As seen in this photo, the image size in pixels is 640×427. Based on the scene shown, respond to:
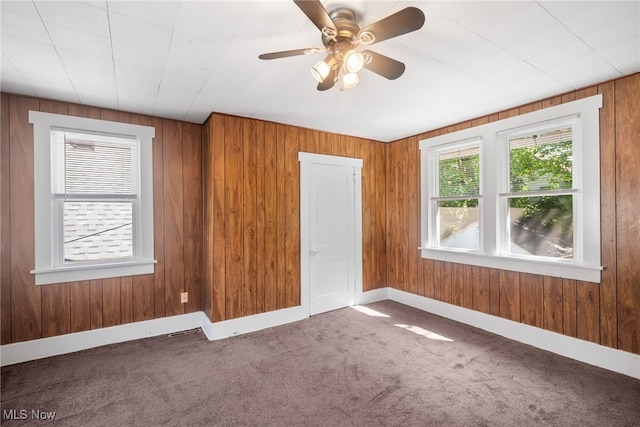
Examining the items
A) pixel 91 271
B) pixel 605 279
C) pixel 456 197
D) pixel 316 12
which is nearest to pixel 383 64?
pixel 316 12

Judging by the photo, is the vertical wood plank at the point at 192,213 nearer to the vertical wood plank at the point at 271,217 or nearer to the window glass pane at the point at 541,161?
the vertical wood plank at the point at 271,217

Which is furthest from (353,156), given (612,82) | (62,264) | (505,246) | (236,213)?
(62,264)

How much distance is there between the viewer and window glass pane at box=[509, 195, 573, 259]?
287 centimetres

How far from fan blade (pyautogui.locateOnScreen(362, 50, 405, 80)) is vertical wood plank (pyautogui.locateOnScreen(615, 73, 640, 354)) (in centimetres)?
215

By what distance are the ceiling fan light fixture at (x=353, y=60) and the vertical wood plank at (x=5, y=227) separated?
3.20 m

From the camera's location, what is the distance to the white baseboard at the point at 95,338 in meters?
2.74

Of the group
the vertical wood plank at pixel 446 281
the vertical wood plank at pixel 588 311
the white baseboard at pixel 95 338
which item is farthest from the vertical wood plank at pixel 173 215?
the vertical wood plank at pixel 588 311

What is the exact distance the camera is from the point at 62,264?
2.97m

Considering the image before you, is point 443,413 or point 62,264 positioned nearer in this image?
point 443,413

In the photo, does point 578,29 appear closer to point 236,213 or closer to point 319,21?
point 319,21

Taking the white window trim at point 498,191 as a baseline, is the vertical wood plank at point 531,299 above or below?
below

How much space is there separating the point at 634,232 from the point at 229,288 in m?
3.75

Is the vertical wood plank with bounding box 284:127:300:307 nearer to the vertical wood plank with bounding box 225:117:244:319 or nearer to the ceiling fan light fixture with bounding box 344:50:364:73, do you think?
the vertical wood plank with bounding box 225:117:244:319

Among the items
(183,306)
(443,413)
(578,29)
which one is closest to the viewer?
(578,29)
